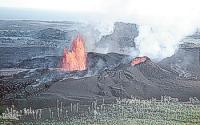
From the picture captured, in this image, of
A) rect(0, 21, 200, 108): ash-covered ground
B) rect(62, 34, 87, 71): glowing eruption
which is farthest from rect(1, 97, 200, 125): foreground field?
rect(62, 34, 87, 71): glowing eruption

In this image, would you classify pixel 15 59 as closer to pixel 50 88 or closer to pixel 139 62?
pixel 139 62

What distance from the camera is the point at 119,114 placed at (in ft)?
164

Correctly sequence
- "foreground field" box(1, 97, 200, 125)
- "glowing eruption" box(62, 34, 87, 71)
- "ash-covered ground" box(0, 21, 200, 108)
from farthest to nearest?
"glowing eruption" box(62, 34, 87, 71), "ash-covered ground" box(0, 21, 200, 108), "foreground field" box(1, 97, 200, 125)

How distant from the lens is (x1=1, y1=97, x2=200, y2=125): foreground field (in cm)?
4681

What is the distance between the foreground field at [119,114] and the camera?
46812mm

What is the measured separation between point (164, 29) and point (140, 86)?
149ft

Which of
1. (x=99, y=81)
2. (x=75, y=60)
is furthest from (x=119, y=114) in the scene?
(x=75, y=60)

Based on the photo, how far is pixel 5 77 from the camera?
73188mm

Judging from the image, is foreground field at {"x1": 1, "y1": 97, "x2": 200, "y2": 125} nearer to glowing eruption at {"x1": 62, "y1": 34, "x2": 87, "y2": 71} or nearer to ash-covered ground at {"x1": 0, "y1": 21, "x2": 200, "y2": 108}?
ash-covered ground at {"x1": 0, "y1": 21, "x2": 200, "y2": 108}

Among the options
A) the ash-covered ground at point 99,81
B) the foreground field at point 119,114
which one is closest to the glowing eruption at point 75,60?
the ash-covered ground at point 99,81

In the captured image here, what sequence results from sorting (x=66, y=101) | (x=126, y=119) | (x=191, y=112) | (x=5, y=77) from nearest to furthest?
1. (x=126, y=119)
2. (x=191, y=112)
3. (x=66, y=101)
4. (x=5, y=77)

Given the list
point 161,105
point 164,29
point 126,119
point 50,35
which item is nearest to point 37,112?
point 126,119

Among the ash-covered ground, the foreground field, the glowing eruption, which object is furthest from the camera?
the glowing eruption

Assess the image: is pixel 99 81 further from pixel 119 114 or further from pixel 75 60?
pixel 75 60
